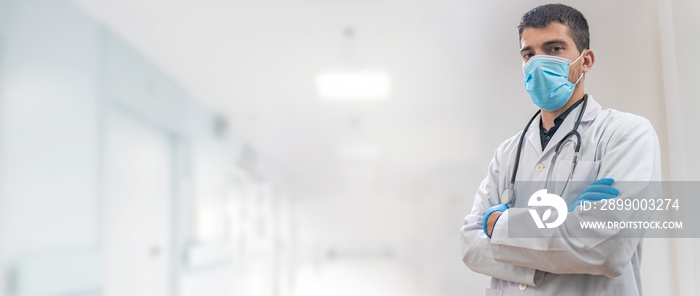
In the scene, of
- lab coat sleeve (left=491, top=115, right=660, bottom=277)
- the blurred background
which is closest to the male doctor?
lab coat sleeve (left=491, top=115, right=660, bottom=277)

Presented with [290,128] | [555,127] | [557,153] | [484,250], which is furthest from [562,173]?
[290,128]

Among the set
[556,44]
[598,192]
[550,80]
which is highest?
[556,44]

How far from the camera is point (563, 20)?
1.39 m

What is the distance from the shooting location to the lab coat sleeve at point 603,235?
1127mm

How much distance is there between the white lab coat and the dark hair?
0.58 feet

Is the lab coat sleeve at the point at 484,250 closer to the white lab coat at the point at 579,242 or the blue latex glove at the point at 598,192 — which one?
the white lab coat at the point at 579,242

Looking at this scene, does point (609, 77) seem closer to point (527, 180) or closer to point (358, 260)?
point (527, 180)

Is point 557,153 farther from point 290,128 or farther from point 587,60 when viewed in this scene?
point 290,128

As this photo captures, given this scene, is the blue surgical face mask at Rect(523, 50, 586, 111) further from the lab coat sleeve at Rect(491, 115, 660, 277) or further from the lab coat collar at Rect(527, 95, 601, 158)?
the lab coat sleeve at Rect(491, 115, 660, 277)

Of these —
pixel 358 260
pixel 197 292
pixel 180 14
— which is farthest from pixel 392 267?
pixel 180 14

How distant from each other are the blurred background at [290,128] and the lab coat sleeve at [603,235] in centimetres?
131

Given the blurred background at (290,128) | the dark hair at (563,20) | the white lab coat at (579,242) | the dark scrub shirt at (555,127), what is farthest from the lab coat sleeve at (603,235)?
the blurred background at (290,128)

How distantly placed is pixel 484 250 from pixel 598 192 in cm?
32

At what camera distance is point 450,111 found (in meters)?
2.66
